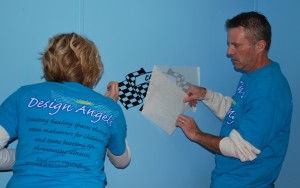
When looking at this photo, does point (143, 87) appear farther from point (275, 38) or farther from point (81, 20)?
point (275, 38)

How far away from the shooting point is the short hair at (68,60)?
1.00 m

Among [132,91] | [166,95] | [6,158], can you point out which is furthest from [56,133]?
[166,95]

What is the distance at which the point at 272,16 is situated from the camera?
1.70 meters

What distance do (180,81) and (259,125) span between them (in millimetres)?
444

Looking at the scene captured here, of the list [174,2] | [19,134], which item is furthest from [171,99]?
[19,134]

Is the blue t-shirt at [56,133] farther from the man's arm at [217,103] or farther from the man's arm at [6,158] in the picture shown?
the man's arm at [217,103]

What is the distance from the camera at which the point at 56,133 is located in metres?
0.91

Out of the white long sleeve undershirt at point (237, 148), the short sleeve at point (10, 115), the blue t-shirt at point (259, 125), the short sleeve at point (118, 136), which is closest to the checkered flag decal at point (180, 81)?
the blue t-shirt at point (259, 125)

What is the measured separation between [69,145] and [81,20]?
55cm

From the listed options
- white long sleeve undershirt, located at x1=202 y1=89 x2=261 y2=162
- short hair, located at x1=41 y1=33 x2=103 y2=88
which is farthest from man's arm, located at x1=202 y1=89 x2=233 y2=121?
short hair, located at x1=41 y1=33 x2=103 y2=88

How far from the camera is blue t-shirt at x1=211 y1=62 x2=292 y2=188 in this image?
1186 millimetres

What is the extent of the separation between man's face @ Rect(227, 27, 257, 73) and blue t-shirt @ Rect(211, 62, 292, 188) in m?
0.05

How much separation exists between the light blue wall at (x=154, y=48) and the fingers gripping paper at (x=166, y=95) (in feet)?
0.11

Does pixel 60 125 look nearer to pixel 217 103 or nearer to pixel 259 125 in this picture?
pixel 259 125
